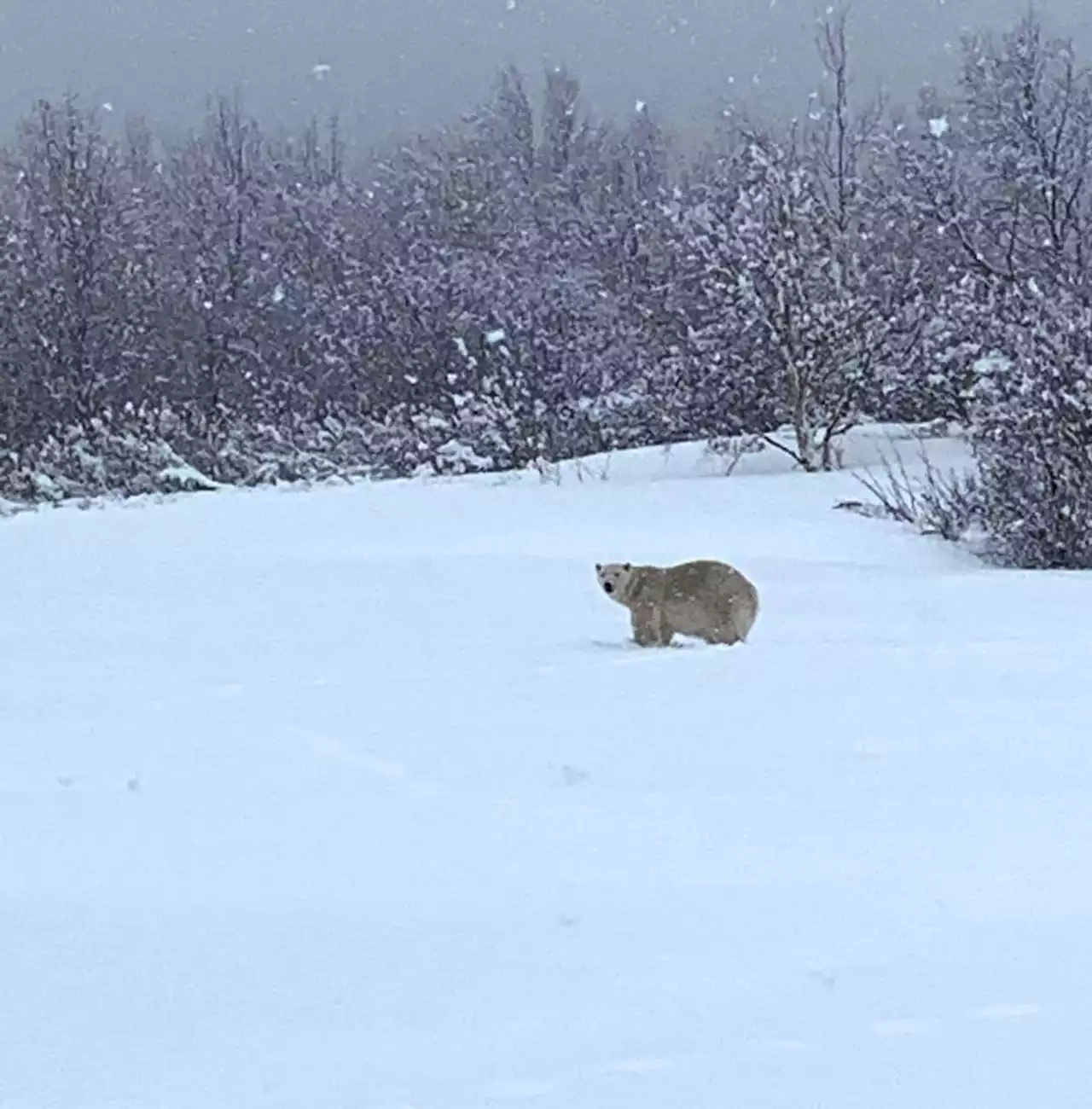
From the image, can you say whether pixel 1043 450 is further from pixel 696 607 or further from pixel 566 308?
pixel 566 308

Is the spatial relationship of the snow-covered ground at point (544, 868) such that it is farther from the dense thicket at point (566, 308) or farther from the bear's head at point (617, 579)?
the dense thicket at point (566, 308)

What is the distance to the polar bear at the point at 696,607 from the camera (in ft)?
20.7

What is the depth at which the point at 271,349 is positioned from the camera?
1193 inches

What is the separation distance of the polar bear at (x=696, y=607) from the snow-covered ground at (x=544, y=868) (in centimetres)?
16

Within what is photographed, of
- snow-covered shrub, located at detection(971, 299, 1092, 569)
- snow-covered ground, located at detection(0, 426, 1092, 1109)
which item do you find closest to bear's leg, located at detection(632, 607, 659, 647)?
snow-covered ground, located at detection(0, 426, 1092, 1109)

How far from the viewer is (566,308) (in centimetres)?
2783

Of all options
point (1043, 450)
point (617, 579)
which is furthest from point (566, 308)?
point (617, 579)

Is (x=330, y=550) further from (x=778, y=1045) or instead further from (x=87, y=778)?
(x=778, y=1045)

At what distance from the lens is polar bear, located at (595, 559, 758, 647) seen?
632 cm

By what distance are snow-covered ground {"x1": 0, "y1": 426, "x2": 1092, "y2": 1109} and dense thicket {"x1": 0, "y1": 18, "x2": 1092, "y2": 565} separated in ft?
22.6

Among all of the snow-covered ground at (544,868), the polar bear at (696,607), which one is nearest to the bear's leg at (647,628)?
the polar bear at (696,607)

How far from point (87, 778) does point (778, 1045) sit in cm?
223

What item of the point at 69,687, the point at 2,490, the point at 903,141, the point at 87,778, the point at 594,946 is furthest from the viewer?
the point at 903,141

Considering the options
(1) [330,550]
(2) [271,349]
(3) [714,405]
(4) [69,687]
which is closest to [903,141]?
(3) [714,405]
